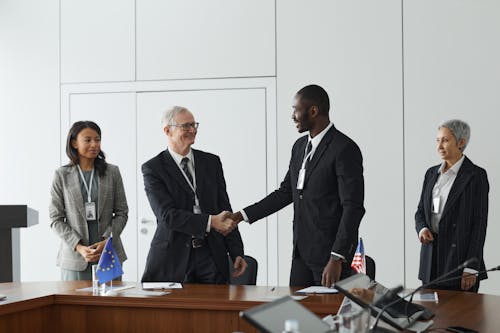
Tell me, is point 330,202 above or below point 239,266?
above

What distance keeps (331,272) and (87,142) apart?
6.24 ft

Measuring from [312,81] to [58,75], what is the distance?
2.35 metres

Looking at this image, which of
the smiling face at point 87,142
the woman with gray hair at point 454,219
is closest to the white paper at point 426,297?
the woman with gray hair at point 454,219

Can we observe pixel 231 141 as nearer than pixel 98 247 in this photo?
No

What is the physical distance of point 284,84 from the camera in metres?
6.88

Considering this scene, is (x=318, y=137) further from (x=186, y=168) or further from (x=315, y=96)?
(x=186, y=168)

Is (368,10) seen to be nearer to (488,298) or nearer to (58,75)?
(58,75)

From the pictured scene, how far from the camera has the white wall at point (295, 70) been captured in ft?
21.4

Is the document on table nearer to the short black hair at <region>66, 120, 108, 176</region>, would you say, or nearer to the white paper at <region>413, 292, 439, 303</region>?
the white paper at <region>413, 292, 439, 303</region>

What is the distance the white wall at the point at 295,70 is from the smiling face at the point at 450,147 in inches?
48.5

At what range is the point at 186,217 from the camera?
446 centimetres

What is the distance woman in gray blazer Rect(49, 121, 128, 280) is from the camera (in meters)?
5.12

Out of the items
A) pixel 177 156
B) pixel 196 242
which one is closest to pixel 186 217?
pixel 196 242

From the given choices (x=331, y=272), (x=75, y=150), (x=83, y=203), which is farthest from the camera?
(x=75, y=150)
